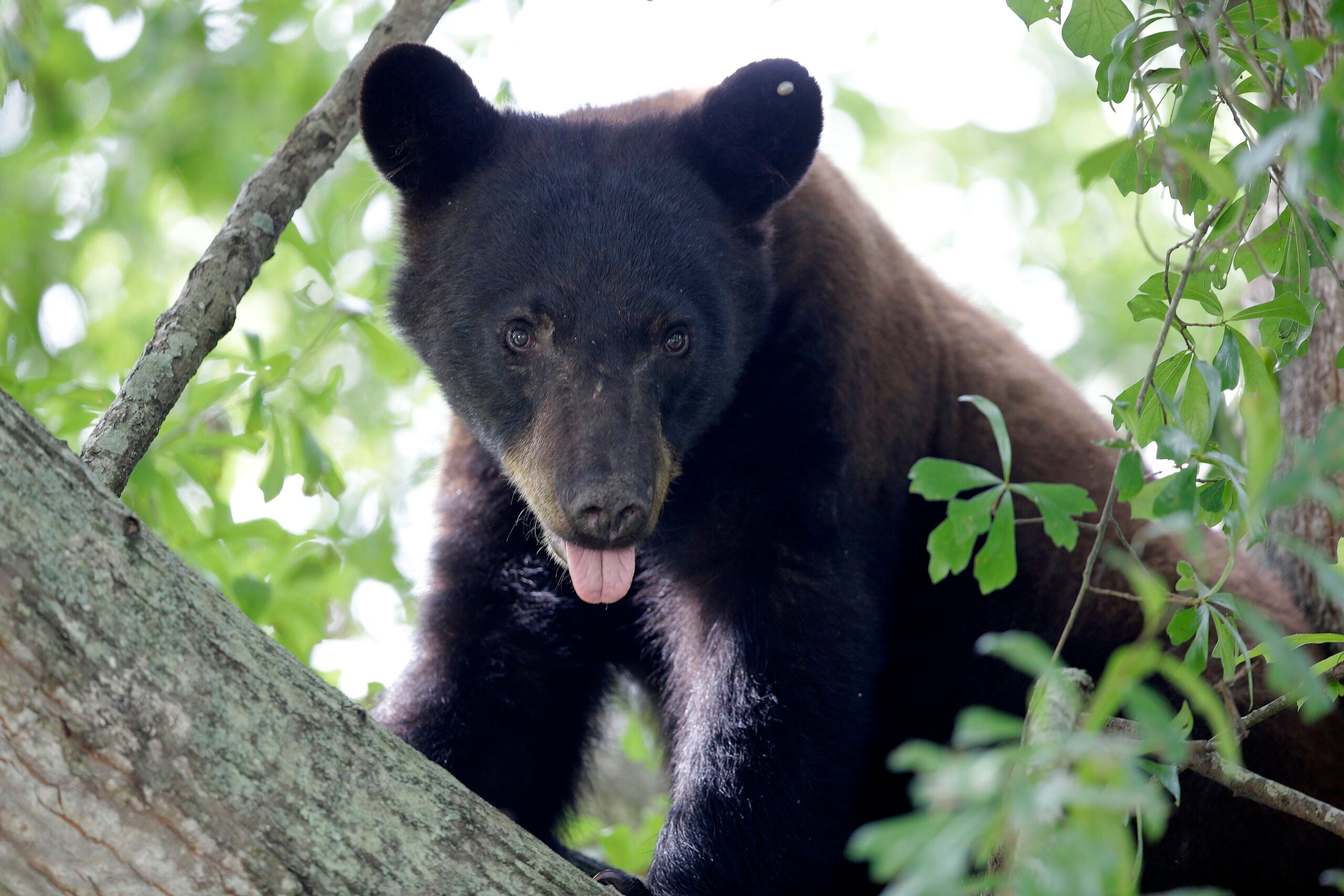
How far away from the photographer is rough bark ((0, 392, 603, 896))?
224 centimetres

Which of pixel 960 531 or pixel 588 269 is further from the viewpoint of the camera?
pixel 588 269

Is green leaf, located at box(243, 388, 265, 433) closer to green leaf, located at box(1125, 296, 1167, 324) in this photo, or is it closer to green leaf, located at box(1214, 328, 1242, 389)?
green leaf, located at box(1125, 296, 1167, 324)

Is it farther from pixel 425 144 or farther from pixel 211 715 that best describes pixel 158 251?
pixel 211 715

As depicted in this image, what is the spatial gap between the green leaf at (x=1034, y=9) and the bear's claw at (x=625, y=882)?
110 inches

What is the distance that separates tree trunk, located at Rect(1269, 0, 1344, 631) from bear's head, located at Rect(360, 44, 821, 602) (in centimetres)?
211

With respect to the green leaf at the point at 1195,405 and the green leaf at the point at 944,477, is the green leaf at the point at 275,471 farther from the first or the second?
the green leaf at the point at 1195,405

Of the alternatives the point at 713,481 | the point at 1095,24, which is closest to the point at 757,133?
the point at 713,481

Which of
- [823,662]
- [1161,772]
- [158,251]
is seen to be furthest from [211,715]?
[158,251]

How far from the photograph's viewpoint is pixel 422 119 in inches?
170

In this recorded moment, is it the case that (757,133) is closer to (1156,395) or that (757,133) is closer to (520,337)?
(520,337)

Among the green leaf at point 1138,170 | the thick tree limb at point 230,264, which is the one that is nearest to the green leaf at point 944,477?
the green leaf at point 1138,170

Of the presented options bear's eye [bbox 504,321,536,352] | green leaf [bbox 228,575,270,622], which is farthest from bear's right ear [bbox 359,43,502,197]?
green leaf [bbox 228,575,270,622]

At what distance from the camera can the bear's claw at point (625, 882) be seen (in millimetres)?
3773

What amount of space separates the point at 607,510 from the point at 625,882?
1220mm
